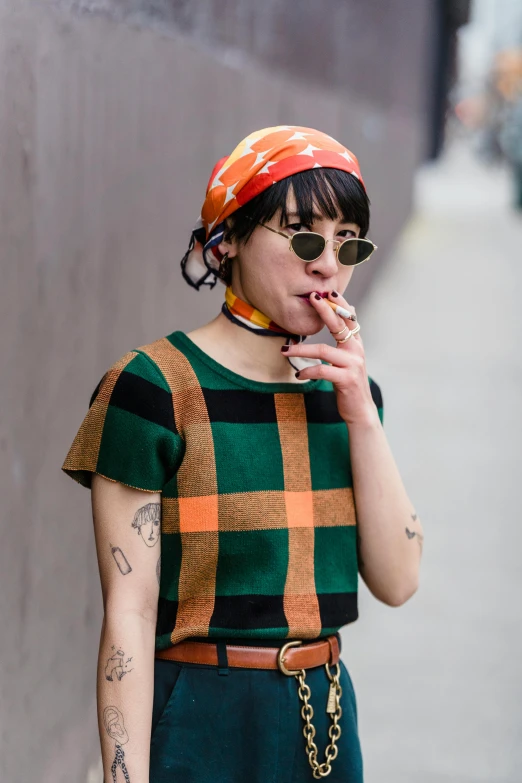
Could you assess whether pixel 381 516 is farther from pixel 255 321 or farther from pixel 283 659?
pixel 255 321

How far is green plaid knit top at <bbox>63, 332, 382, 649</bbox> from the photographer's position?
1986mm

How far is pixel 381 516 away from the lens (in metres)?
2.22

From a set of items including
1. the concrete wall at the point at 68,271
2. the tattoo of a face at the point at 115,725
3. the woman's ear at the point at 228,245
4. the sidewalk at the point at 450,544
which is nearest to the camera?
the tattoo of a face at the point at 115,725

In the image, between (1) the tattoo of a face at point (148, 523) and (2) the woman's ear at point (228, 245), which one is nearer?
(1) the tattoo of a face at point (148, 523)

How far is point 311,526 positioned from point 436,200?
23464 mm

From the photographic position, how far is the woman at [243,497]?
6.49 ft

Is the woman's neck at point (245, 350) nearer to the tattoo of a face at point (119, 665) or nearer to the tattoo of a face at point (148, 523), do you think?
the tattoo of a face at point (148, 523)

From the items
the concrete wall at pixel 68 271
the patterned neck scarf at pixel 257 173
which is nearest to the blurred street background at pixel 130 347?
the concrete wall at pixel 68 271

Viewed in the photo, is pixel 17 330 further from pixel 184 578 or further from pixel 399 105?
pixel 399 105

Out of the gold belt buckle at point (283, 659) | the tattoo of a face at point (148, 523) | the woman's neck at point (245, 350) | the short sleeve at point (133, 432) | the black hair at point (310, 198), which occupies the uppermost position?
the black hair at point (310, 198)

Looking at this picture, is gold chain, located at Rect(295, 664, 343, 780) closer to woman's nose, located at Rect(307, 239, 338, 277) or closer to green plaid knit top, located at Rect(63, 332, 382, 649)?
green plaid knit top, located at Rect(63, 332, 382, 649)

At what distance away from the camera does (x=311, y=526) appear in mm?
2133

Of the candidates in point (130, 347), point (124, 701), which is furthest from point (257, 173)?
point (130, 347)

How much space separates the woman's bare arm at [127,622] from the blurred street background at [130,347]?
0.76 m
